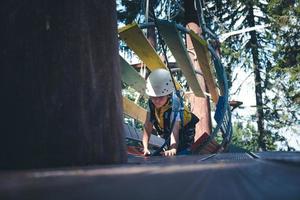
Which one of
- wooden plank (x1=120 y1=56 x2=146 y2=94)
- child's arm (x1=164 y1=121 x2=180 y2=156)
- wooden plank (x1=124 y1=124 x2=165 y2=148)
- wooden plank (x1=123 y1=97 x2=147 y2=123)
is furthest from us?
wooden plank (x1=123 y1=97 x2=147 y2=123)

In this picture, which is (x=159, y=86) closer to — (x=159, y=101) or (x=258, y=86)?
(x=159, y=101)

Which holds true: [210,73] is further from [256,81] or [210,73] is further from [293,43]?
[256,81]

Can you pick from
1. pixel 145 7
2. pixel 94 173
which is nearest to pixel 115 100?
pixel 94 173

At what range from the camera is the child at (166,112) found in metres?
5.41

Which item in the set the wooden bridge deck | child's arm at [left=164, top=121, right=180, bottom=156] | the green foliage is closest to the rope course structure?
child's arm at [left=164, top=121, right=180, bottom=156]

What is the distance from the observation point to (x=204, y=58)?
7.32 meters

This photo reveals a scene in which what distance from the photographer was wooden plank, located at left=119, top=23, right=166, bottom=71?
20.4 ft

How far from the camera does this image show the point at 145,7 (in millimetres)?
5922

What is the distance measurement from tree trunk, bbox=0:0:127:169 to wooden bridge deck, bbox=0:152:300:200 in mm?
207

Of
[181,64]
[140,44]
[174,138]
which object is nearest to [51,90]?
[174,138]

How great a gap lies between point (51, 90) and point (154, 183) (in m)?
0.56

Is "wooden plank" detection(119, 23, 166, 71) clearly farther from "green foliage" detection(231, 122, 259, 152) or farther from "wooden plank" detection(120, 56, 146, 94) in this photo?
"green foliage" detection(231, 122, 259, 152)

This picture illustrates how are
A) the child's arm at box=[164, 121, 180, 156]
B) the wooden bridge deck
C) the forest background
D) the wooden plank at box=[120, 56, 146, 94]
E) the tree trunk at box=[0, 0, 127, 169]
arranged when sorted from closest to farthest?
the wooden bridge deck < the tree trunk at box=[0, 0, 127, 169] < the child's arm at box=[164, 121, 180, 156] < the wooden plank at box=[120, 56, 146, 94] < the forest background

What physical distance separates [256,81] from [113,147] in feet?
64.3
